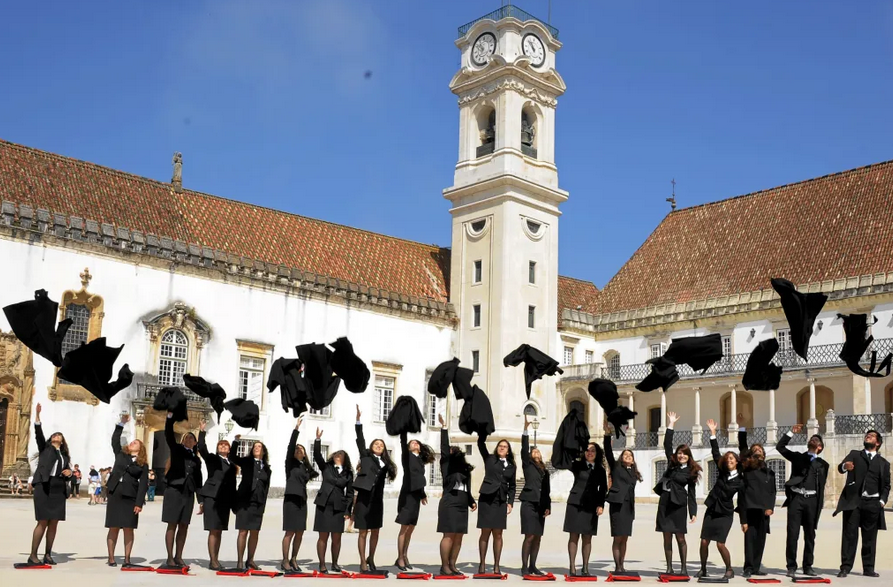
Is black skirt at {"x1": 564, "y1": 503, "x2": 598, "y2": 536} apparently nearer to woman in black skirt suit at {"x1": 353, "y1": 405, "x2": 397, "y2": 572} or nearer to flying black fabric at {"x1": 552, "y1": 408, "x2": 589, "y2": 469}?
flying black fabric at {"x1": 552, "y1": 408, "x2": 589, "y2": 469}

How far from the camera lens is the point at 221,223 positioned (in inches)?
1548

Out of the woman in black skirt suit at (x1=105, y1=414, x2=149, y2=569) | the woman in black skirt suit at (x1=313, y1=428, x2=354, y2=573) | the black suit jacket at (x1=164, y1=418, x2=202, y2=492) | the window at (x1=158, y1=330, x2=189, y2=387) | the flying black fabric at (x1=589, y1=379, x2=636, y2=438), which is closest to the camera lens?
the woman in black skirt suit at (x1=105, y1=414, x2=149, y2=569)

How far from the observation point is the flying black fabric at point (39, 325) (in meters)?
13.3

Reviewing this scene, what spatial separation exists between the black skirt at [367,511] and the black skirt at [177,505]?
203 cm

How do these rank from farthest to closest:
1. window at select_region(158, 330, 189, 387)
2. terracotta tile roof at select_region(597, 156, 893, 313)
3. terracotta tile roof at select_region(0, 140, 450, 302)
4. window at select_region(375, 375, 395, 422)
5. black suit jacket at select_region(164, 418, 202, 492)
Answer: window at select_region(375, 375, 395, 422) < terracotta tile roof at select_region(597, 156, 893, 313) < terracotta tile roof at select_region(0, 140, 450, 302) < window at select_region(158, 330, 189, 387) < black suit jacket at select_region(164, 418, 202, 492)

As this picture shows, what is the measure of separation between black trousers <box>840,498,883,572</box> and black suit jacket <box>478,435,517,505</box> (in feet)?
14.8

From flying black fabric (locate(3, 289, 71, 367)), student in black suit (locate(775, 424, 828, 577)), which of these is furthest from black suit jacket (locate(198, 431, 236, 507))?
student in black suit (locate(775, 424, 828, 577))

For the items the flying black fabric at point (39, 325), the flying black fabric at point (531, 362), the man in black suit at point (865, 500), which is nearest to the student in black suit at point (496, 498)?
the flying black fabric at point (531, 362)

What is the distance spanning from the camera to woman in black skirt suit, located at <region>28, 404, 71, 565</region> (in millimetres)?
12234

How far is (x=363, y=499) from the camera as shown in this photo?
12.9m

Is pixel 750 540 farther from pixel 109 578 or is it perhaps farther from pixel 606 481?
pixel 109 578

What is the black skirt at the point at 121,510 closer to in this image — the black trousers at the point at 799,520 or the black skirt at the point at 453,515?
the black skirt at the point at 453,515

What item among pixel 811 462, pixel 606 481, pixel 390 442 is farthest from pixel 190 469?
pixel 390 442

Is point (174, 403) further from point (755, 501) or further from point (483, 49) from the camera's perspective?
point (483, 49)
